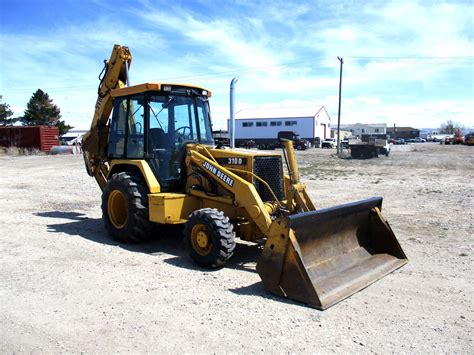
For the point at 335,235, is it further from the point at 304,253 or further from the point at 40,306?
Answer: the point at 40,306

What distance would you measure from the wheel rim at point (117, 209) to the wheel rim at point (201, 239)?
1.92 meters

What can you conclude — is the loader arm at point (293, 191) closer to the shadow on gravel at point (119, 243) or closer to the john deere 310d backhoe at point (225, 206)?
the john deere 310d backhoe at point (225, 206)

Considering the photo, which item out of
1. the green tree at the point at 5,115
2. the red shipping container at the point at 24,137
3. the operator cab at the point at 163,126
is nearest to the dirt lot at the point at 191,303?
the operator cab at the point at 163,126

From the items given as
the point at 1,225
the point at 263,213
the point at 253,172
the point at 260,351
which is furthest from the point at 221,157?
the point at 1,225

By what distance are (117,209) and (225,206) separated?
2.25 meters

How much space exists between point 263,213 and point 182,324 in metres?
2.07

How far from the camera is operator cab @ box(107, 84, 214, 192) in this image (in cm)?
736

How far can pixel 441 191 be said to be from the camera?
14.3 m

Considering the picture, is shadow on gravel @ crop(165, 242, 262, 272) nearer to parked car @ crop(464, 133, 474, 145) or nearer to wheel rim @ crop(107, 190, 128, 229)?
wheel rim @ crop(107, 190, 128, 229)

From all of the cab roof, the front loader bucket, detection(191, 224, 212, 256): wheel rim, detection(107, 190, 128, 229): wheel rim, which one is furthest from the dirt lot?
the cab roof

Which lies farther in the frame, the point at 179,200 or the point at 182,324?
the point at 179,200

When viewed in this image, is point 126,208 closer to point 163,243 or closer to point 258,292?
point 163,243

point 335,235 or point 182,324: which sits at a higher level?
point 335,235

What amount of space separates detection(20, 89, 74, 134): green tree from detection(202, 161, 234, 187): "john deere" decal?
55.5 meters
